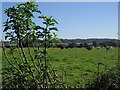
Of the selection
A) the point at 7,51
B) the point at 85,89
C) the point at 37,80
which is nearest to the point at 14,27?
the point at 7,51

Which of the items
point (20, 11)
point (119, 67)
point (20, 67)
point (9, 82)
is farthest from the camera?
point (119, 67)

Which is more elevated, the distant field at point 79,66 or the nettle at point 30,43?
the nettle at point 30,43

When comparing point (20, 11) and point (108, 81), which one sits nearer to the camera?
point (20, 11)

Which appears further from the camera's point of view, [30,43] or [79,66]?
[79,66]

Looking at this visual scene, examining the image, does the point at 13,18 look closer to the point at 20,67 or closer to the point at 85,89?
the point at 20,67

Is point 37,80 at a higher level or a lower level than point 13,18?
lower

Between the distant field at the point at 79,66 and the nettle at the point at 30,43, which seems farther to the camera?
the distant field at the point at 79,66

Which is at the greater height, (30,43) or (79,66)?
(30,43)

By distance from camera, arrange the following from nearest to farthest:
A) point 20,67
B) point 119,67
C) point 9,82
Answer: point 20,67, point 9,82, point 119,67

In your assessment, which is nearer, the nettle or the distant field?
A: the nettle

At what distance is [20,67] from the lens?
16.6ft

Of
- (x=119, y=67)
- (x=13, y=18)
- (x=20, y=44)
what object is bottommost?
(x=119, y=67)

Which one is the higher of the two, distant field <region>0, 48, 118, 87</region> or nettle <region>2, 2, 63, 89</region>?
nettle <region>2, 2, 63, 89</region>

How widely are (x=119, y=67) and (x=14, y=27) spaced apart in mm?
2193
